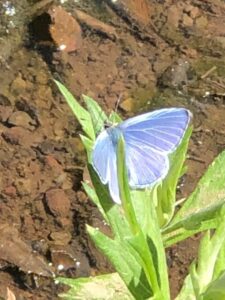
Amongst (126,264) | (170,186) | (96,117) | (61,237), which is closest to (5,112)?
(61,237)

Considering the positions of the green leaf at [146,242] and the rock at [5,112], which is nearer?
the green leaf at [146,242]

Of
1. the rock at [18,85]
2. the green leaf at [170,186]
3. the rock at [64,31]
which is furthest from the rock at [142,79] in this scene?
the green leaf at [170,186]

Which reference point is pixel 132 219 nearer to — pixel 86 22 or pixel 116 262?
pixel 116 262

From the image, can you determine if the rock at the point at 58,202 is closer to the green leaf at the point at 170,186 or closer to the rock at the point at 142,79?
the rock at the point at 142,79

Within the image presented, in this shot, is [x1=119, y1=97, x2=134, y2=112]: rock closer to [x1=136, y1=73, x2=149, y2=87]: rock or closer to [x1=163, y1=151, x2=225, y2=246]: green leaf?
[x1=136, y1=73, x2=149, y2=87]: rock

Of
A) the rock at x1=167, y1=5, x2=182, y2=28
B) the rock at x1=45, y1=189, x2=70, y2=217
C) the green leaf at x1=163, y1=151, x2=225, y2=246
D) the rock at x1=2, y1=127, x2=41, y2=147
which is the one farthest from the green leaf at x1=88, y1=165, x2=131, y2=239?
the rock at x1=167, y1=5, x2=182, y2=28

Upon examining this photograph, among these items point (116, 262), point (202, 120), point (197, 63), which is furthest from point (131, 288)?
point (197, 63)
